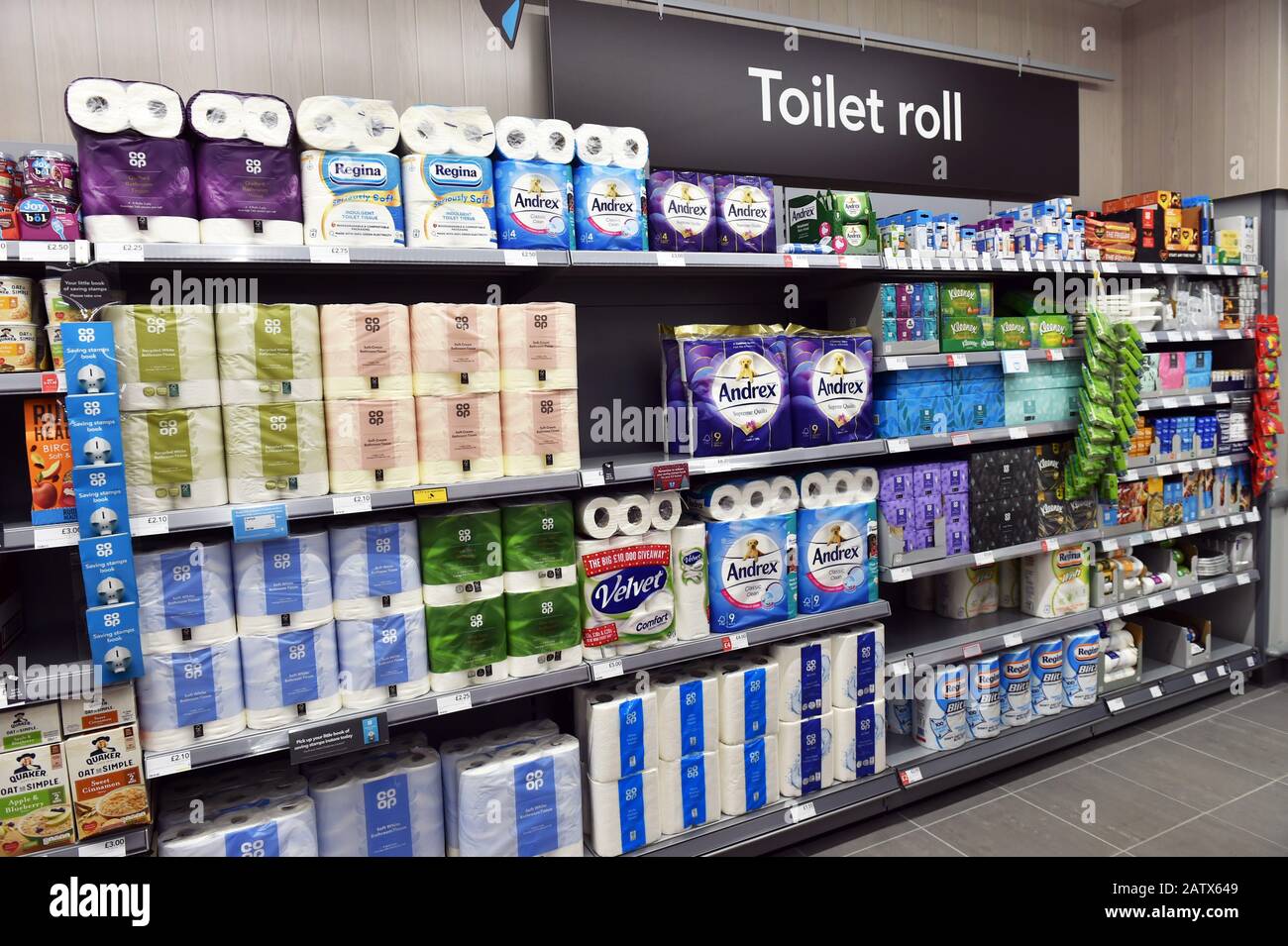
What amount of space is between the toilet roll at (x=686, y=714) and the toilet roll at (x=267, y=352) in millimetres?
1486

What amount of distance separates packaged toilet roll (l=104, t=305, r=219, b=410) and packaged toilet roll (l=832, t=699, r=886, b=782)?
2.39 meters

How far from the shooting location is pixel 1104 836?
10.3ft

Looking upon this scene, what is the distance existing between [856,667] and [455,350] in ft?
6.16

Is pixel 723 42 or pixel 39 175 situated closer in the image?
pixel 39 175

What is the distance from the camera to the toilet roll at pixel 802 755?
10.2 feet

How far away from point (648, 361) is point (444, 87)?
4.09ft

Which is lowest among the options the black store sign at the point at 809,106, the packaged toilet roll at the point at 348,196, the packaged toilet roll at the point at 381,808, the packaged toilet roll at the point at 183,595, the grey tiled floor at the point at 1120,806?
the grey tiled floor at the point at 1120,806

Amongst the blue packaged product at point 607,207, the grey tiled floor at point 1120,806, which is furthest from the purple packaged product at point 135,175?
the grey tiled floor at point 1120,806

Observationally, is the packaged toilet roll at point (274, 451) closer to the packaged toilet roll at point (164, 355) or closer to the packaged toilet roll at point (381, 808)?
the packaged toilet roll at point (164, 355)

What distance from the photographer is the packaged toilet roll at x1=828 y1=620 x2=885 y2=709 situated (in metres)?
3.20

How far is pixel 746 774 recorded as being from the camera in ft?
9.91

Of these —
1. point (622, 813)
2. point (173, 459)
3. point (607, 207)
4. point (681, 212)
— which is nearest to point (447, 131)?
point (607, 207)
